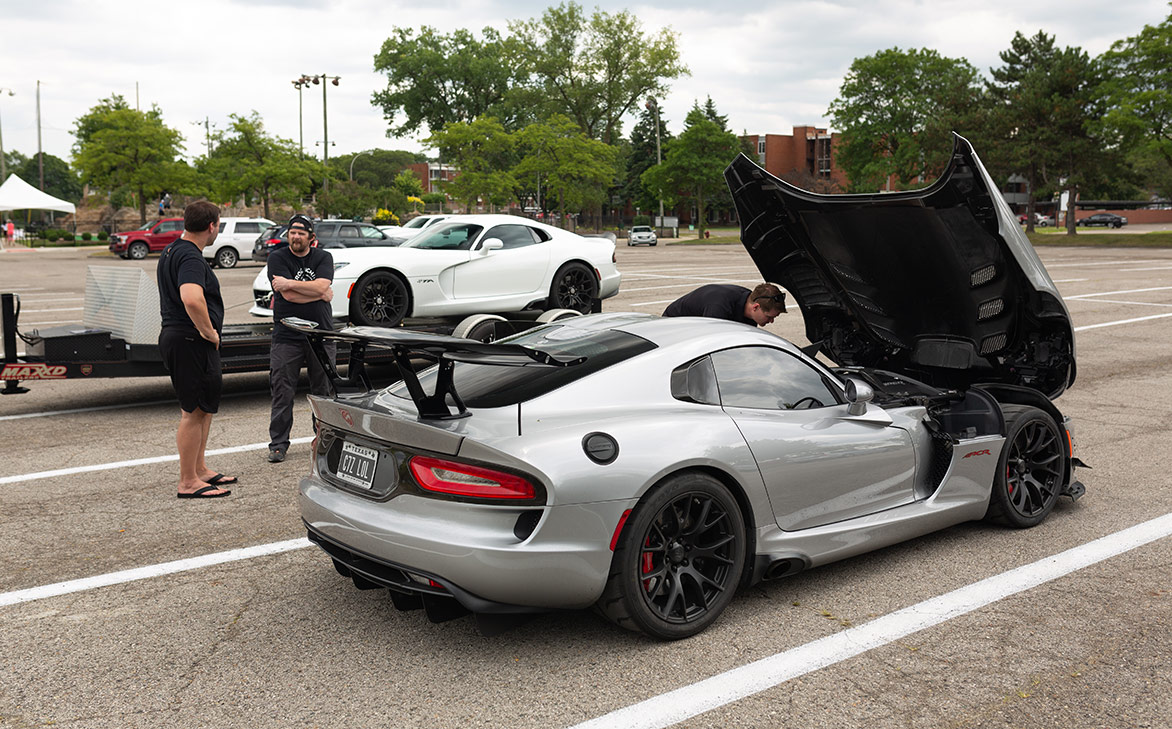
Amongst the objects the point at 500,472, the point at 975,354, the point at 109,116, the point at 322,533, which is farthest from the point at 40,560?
the point at 109,116

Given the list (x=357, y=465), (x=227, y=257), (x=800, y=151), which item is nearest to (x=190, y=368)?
(x=357, y=465)

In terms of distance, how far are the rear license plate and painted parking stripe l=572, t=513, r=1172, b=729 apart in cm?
136

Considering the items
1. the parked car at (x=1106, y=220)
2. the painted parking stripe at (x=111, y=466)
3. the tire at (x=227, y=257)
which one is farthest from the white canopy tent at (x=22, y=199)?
the parked car at (x=1106, y=220)

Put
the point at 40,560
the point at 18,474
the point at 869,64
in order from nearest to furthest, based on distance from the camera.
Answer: the point at 40,560
the point at 18,474
the point at 869,64

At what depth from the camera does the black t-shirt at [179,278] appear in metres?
6.03

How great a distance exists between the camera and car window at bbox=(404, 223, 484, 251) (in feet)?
41.0

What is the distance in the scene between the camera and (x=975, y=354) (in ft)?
19.7

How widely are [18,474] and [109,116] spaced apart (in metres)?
49.1

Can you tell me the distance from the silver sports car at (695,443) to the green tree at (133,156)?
50515 millimetres

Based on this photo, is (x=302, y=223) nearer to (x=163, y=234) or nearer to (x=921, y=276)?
(x=921, y=276)

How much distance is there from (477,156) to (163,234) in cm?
2130

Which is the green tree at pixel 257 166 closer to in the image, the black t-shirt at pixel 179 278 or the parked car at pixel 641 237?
the parked car at pixel 641 237

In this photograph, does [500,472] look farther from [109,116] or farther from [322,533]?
[109,116]

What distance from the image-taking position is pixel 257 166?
1961 inches
